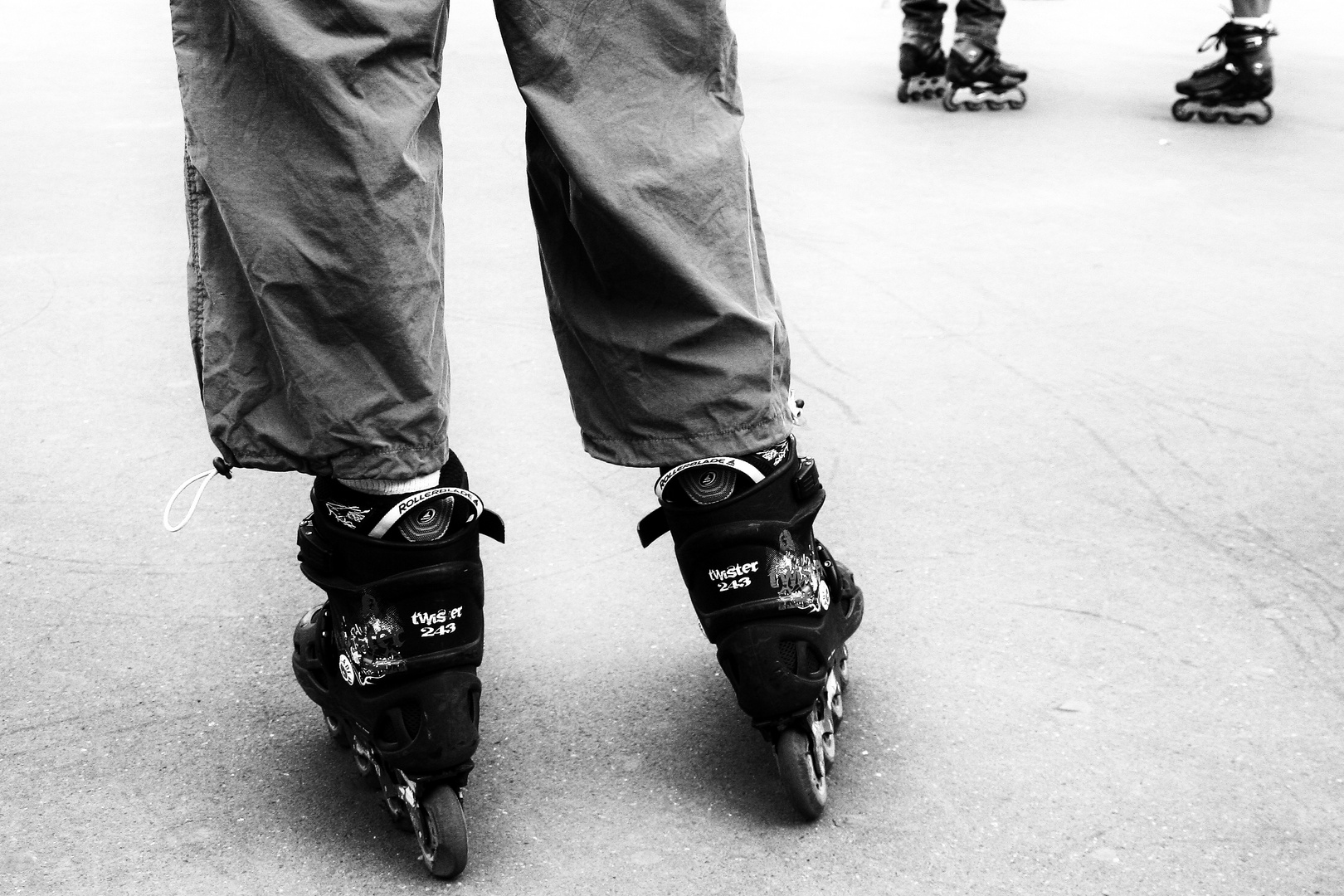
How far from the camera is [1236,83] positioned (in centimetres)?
552

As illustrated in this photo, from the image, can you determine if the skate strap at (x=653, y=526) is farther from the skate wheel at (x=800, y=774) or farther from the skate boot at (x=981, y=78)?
the skate boot at (x=981, y=78)

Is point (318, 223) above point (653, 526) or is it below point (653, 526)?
above

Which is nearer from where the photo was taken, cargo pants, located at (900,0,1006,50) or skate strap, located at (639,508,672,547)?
skate strap, located at (639,508,672,547)

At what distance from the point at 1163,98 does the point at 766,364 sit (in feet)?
16.8

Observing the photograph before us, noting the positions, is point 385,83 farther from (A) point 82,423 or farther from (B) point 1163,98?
(B) point 1163,98

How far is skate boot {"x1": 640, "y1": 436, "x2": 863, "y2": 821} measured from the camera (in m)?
1.56

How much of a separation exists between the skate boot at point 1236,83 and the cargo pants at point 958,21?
0.72m

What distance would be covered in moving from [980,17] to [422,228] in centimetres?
476

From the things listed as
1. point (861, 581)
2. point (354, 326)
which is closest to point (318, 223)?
point (354, 326)

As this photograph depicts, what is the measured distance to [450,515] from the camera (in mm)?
1510

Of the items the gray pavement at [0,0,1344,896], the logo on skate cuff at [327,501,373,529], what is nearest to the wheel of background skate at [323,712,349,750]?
the gray pavement at [0,0,1344,896]

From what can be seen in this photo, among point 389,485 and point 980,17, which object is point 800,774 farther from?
point 980,17

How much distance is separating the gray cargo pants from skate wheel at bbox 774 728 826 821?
0.31 metres

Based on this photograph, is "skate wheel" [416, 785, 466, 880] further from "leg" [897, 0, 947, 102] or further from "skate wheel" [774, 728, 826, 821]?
"leg" [897, 0, 947, 102]
